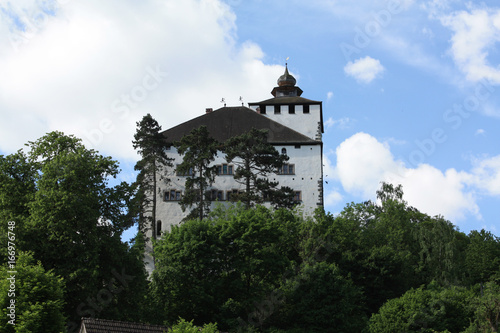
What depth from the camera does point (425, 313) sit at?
143 ft

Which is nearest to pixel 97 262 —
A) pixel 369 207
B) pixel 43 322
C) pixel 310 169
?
pixel 43 322

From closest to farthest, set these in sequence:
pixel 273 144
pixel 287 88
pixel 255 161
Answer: pixel 255 161 < pixel 273 144 < pixel 287 88

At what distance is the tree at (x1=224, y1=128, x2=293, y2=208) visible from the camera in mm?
58719

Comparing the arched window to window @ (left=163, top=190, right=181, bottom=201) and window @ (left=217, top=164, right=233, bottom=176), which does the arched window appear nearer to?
window @ (left=163, top=190, right=181, bottom=201)

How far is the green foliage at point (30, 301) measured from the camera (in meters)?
28.0

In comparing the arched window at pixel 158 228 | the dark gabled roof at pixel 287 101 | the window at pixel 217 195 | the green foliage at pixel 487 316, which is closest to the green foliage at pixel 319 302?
the green foliage at pixel 487 316

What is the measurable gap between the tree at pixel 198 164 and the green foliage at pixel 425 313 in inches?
840

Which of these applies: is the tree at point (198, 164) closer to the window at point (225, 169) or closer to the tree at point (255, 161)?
the tree at point (255, 161)

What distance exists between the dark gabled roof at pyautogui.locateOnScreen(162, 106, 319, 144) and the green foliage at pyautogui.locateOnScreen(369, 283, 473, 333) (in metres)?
27.8

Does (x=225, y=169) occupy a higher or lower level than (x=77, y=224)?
higher

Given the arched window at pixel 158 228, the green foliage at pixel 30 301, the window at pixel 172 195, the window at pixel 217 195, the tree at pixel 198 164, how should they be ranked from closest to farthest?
the green foliage at pixel 30 301 < the tree at pixel 198 164 < the arched window at pixel 158 228 < the window at pixel 217 195 < the window at pixel 172 195

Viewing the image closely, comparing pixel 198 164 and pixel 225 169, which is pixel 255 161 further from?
pixel 225 169

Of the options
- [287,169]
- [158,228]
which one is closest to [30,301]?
[158,228]

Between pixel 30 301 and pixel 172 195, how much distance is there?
3860 centimetres
